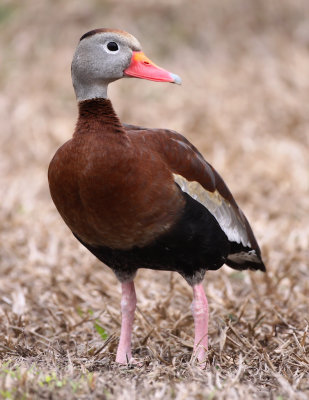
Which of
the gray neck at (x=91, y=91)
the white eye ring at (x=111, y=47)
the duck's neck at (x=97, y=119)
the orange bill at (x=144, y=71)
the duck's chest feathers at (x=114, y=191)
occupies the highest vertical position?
the white eye ring at (x=111, y=47)

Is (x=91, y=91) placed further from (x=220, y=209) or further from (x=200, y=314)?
(x=200, y=314)

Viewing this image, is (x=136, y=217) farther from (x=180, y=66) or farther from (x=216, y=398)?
(x=180, y=66)

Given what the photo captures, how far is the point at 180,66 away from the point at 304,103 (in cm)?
209

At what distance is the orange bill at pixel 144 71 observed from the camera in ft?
12.3

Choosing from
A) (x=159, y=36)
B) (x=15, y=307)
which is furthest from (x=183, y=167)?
(x=159, y=36)

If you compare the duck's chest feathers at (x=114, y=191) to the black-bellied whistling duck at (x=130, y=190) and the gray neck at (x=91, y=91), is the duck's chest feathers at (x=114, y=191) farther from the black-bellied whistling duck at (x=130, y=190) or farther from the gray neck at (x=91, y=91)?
the gray neck at (x=91, y=91)

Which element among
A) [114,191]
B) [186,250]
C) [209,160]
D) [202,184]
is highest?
[209,160]

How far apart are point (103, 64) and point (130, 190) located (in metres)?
0.70

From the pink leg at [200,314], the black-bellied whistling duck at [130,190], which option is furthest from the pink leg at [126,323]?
the pink leg at [200,314]

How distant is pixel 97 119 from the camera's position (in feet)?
11.8

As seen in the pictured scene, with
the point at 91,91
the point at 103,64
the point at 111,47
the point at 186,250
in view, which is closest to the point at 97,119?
the point at 91,91

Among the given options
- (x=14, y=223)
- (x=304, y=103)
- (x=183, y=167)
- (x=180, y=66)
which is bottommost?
(x=183, y=167)

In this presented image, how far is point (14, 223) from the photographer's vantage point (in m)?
6.41

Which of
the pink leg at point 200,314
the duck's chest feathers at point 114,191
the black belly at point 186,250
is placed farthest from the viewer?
the pink leg at point 200,314
